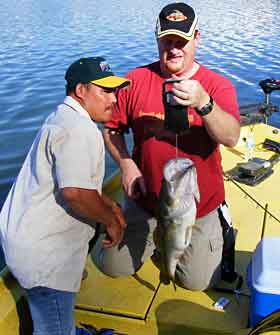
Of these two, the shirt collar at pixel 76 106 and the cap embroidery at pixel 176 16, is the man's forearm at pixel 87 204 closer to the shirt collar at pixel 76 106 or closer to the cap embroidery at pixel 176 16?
the shirt collar at pixel 76 106

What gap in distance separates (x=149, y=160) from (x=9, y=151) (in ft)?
19.8

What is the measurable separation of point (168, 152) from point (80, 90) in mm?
1122

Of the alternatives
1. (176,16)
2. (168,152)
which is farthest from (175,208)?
(176,16)

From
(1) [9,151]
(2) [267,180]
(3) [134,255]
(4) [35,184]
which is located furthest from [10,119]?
(4) [35,184]

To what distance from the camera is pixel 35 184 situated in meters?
2.71

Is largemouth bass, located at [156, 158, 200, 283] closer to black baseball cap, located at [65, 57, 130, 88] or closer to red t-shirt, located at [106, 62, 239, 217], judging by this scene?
red t-shirt, located at [106, 62, 239, 217]

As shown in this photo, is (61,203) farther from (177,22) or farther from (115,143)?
(177,22)

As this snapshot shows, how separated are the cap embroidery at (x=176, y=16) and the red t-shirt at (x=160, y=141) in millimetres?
451

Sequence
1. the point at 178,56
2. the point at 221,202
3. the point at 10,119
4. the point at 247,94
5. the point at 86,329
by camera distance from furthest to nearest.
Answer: the point at 247,94 → the point at 10,119 → the point at 221,202 → the point at 178,56 → the point at 86,329

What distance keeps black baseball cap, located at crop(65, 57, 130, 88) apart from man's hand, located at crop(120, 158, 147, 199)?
107 centimetres

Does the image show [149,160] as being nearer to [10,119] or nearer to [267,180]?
→ [267,180]

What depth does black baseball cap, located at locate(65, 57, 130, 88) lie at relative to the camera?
287cm

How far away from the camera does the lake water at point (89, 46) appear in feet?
37.5

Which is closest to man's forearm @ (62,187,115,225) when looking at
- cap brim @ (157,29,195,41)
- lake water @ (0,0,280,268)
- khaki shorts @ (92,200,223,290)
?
khaki shorts @ (92,200,223,290)
